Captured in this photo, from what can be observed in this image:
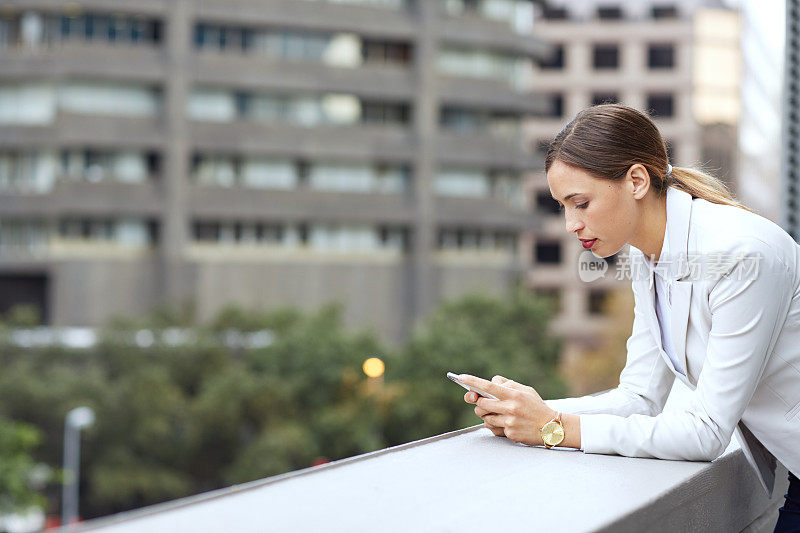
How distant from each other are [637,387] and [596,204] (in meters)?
0.55

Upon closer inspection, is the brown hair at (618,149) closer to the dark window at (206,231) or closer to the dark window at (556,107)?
the dark window at (206,231)

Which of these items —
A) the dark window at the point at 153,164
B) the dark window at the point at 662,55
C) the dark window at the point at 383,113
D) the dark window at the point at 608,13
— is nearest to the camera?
the dark window at the point at 153,164

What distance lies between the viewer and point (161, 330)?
3119 cm

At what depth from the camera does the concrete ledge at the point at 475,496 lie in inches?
64.4

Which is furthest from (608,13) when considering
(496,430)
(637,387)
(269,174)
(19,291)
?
(496,430)

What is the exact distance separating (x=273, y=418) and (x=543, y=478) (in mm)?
25969

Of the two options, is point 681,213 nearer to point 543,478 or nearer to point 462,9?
point 543,478

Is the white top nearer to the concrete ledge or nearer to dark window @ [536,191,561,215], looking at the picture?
the concrete ledge

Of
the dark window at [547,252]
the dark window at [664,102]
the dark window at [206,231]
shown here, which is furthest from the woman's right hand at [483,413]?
the dark window at [664,102]

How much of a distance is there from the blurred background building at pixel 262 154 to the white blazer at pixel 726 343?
111ft

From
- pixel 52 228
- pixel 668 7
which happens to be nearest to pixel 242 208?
pixel 52 228

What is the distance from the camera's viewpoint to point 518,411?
238cm

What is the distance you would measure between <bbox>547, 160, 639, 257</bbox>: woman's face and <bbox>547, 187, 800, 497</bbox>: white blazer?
0.10 m

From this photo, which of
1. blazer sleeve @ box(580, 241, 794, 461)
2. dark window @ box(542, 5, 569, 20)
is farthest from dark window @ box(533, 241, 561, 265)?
blazer sleeve @ box(580, 241, 794, 461)
